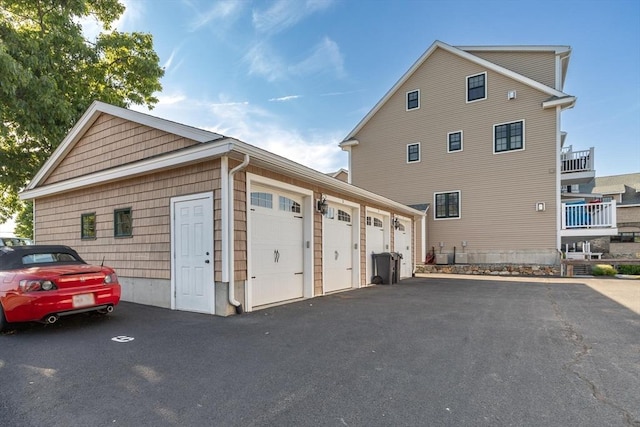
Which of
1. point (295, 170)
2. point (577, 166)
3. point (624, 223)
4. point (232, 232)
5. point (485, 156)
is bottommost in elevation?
point (624, 223)

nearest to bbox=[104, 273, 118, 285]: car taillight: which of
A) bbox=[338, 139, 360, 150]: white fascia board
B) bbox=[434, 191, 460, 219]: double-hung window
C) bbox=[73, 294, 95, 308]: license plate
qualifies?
bbox=[73, 294, 95, 308]: license plate

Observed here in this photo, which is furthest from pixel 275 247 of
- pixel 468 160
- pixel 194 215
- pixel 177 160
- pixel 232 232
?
pixel 468 160

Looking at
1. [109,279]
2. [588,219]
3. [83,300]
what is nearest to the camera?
[83,300]

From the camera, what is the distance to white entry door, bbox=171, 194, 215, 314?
6.05 meters

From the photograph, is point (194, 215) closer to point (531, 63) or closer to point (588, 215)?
point (588, 215)

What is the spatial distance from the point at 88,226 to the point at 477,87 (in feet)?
53.2

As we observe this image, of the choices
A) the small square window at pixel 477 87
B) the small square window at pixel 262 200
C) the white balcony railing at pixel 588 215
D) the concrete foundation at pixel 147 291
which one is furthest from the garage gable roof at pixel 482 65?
the concrete foundation at pixel 147 291

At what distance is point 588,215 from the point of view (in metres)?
13.4

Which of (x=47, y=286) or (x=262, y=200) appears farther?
(x=262, y=200)

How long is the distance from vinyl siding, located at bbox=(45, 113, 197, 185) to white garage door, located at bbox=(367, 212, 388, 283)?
6.37 metres

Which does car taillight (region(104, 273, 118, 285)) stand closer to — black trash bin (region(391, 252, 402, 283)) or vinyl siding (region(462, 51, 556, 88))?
black trash bin (region(391, 252, 402, 283))

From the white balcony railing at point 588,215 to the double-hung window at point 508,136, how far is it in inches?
124

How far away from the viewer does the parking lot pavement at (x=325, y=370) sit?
8.37 feet

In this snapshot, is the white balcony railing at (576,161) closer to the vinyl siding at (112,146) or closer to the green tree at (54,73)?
the vinyl siding at (112,146)
